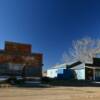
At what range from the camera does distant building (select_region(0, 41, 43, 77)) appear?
50125 millimetres

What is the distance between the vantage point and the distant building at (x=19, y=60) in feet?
164

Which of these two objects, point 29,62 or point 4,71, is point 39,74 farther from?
point 4,71

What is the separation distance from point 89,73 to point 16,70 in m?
15.4

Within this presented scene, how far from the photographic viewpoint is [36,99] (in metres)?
17.2

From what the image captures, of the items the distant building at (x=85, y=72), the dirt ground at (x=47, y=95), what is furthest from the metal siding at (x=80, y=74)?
the dirt ground at (x=47, y=95)

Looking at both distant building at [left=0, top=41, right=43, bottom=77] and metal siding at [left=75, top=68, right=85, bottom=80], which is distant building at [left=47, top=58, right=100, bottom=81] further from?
distant building at [left=0, top=41, right=43, bottom=77]

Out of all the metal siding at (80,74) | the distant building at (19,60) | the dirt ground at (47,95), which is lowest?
the dirt ground at (47,95)

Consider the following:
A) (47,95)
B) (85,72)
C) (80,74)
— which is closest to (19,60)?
(85,72)

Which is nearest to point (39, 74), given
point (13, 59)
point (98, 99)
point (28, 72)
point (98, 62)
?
point (28, 72)

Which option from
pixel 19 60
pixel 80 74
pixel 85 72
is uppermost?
pixel 19 60

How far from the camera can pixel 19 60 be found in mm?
52531

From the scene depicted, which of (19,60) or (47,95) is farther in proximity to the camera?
(19,60)

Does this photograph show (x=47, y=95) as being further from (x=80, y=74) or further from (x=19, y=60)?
(x=80, y=74)

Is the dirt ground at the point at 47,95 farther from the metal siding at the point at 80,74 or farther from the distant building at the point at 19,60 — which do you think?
the metal siding at the point at 80,74
